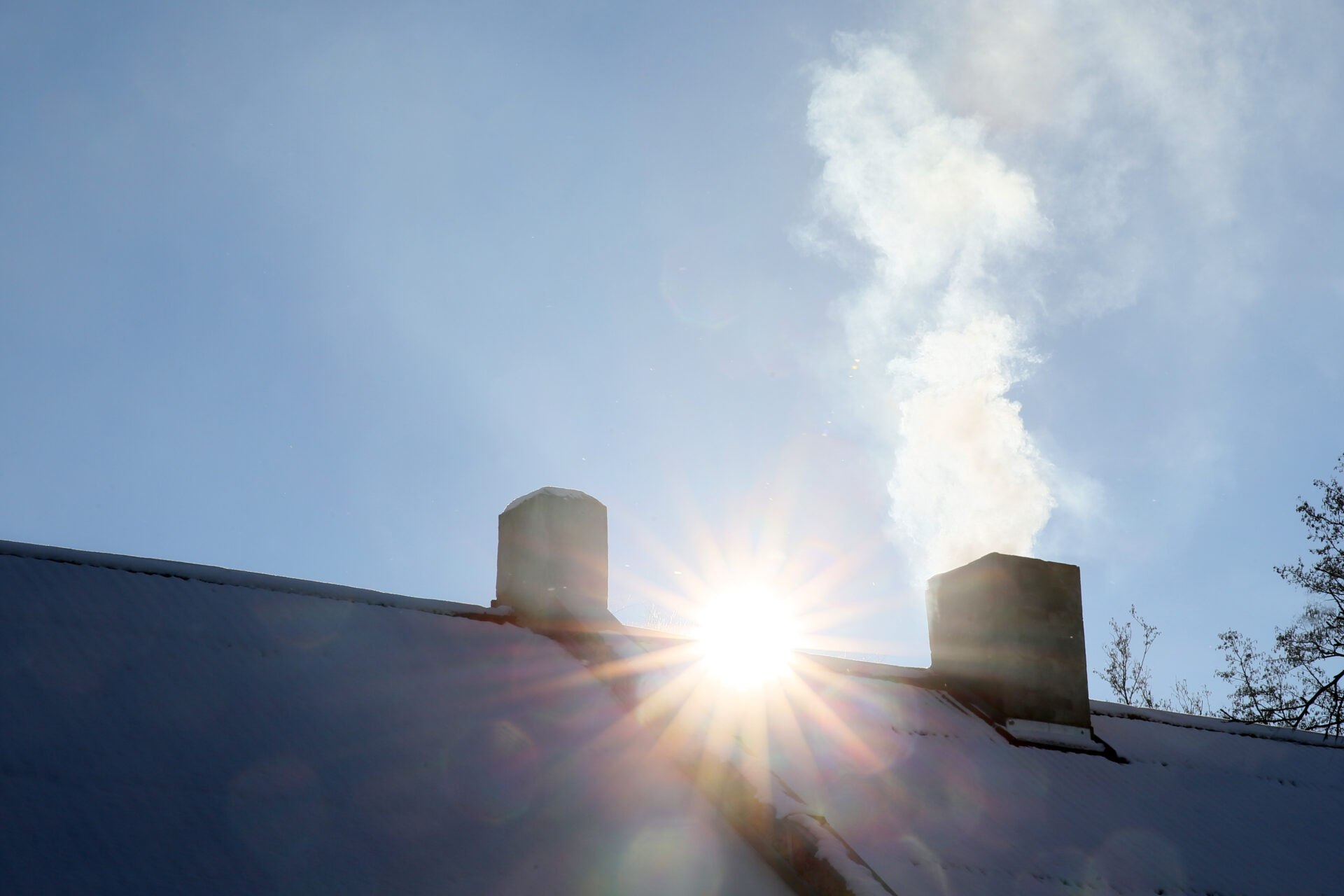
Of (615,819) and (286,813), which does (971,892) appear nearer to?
(615,819)

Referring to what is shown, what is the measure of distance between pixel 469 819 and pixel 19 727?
2.39 meters

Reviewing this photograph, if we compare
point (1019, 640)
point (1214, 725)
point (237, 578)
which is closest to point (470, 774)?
point (237, 578)

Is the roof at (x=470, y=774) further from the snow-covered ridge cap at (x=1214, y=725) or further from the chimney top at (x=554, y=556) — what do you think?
the snow-covered ridge cap at (x=1214, y=725)

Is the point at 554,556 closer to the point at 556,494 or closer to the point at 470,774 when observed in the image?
the point at 556,494

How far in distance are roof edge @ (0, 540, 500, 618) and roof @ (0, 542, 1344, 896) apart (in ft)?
0.09

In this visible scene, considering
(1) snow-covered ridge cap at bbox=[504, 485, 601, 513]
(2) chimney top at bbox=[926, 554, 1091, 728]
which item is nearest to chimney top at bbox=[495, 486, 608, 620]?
(1) snow-covered ridge cap at bbox=[504, 485, 601, 513]

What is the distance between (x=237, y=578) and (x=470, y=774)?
8.83 feet

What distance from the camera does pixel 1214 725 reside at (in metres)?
12.1

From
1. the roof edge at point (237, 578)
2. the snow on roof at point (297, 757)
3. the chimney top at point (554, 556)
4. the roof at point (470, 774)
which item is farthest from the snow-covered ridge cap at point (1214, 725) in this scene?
the roof edge at point (237, 578)

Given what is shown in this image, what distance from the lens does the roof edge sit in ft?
23.6

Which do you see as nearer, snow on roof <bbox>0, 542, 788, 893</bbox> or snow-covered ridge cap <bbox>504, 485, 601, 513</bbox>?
→ snow on roof <bbox>0, 542, 788, 893</bbox>

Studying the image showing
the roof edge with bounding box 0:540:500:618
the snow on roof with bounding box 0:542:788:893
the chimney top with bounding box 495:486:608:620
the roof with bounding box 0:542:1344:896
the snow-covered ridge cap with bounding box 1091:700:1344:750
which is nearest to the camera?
the snow on roof with bounding box 0:542:788:893

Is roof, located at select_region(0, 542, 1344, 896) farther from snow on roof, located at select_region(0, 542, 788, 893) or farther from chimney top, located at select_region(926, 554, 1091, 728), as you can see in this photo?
chimney top, located at select_region(926, 554, 1091, 728)

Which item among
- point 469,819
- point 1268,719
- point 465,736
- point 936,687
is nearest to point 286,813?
point 469,819
